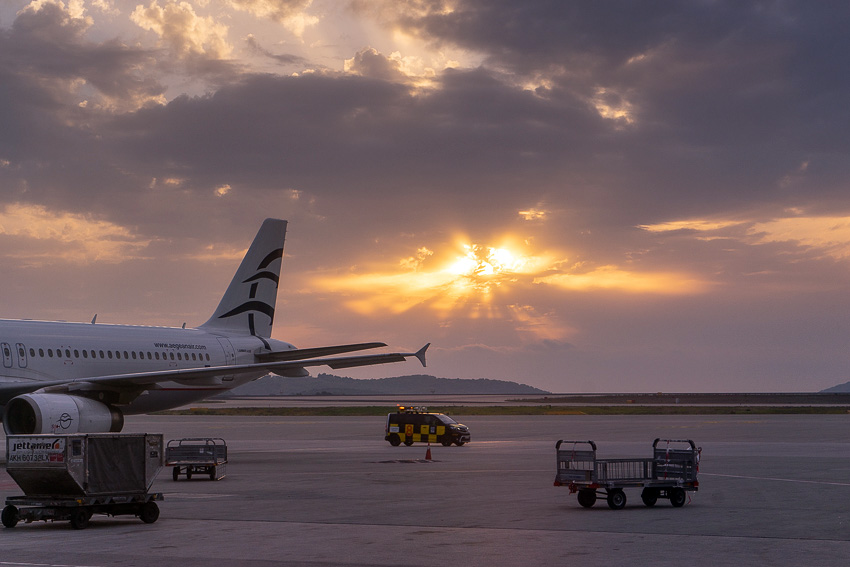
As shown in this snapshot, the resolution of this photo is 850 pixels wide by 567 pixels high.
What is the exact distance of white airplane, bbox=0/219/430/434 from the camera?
3634cm

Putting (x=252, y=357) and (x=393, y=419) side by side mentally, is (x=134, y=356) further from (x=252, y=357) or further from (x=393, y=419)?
(x=393, y=419)

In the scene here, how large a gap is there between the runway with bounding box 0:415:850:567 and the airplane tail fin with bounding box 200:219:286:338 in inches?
583

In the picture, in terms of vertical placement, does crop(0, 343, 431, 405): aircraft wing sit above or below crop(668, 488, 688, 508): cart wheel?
above

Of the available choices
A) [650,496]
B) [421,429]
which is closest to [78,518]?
[650,496]

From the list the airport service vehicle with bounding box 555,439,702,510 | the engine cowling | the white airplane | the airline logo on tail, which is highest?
the airline logo on tail

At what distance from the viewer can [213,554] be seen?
648 inches

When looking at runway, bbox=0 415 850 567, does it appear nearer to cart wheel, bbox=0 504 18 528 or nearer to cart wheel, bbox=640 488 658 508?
cart wheel, bbox=0 504 18 528

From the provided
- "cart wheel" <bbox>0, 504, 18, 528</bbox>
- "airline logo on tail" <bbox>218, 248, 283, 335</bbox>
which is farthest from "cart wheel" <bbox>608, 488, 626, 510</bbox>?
"airline logo on tail" <bbox>218, 248, 283, 335</bbox>

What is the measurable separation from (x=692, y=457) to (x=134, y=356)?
A: 28353 mm

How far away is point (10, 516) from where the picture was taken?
20.0m

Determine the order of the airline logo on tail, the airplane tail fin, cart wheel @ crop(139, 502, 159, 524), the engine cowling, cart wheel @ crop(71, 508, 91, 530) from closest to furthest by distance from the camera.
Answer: cart wheel @ crop(71, 508, 91, 530) → cart wheel @ crop(139, 502, 159, 524) → the engine cowling → the airplane tail fin → the airline logo on tail

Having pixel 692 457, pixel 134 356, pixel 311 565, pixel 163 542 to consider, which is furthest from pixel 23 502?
pixel 134 356

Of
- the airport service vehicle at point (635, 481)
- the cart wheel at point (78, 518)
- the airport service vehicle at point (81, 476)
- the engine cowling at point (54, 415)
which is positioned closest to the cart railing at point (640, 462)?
the airport service vehicle at point (635, 481)

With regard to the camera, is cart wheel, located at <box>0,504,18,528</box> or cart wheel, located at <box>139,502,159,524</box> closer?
cart wheel, located at <box>0,504,18,528</box>
